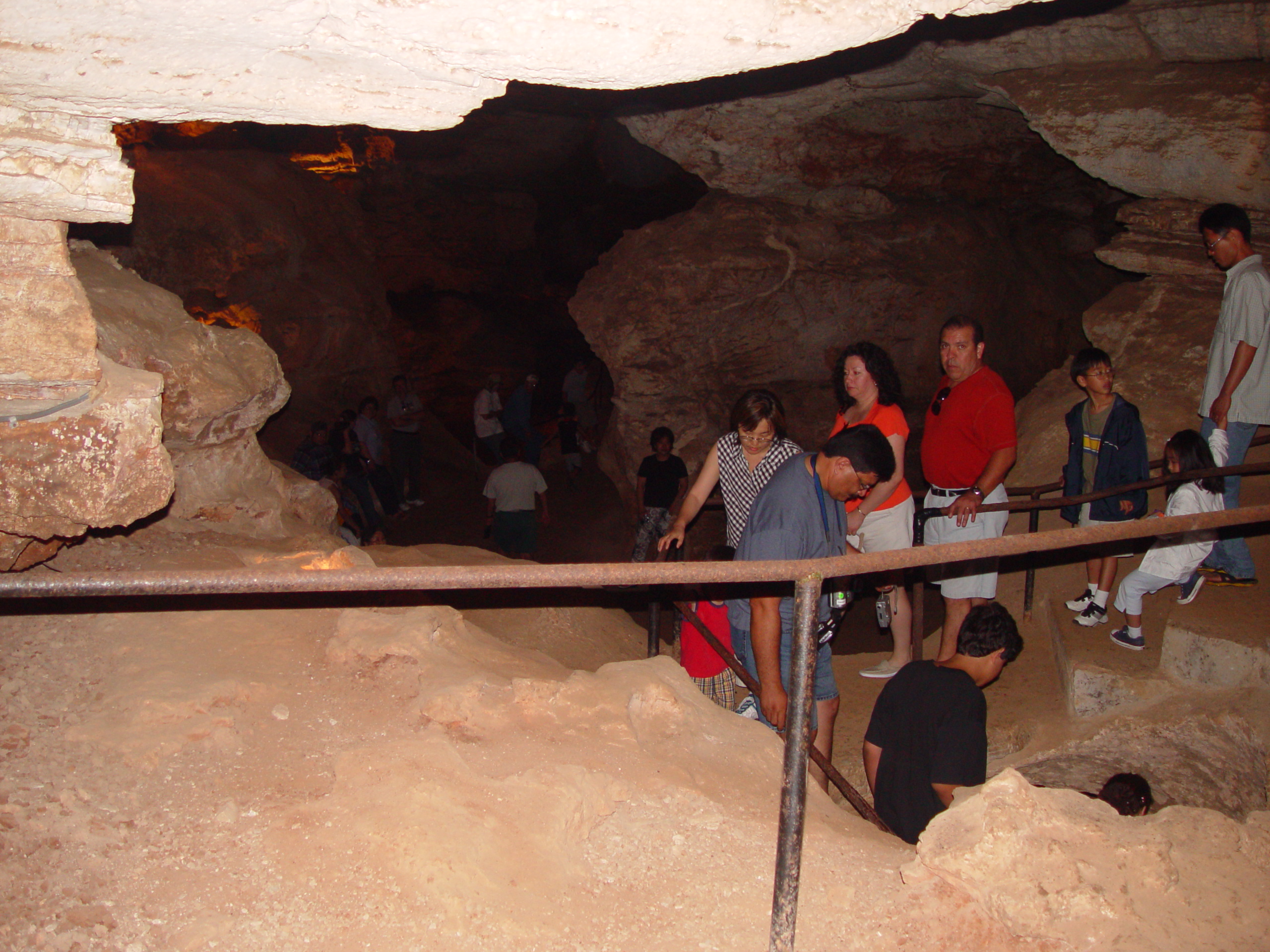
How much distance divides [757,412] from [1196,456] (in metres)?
2.08

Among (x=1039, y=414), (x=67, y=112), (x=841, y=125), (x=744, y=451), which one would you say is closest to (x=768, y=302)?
(x=841, y=125)

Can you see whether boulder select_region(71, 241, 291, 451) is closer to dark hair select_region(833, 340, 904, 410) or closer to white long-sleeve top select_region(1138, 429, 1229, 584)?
dark hair select_region(833, 340, 904, 410)

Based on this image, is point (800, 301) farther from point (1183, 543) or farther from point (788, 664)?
point (788, 664)

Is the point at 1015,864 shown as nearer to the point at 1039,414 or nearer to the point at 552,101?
the point at 1039,414

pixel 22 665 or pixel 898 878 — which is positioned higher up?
pixel 22 665

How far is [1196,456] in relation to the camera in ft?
13.1

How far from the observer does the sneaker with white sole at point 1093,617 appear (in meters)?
4.62

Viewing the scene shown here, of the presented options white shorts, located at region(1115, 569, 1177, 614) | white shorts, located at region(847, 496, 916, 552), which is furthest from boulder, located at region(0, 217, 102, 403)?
white shorts, located at region(1115, 569, 1177, 614)

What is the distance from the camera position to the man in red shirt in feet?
13.2

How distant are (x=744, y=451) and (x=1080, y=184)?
7.16 metres

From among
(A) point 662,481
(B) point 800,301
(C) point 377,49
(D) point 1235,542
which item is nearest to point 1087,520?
(D) point 1235,542

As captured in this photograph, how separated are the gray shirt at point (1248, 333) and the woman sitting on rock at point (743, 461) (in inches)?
90.4

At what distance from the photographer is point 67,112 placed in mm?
2170

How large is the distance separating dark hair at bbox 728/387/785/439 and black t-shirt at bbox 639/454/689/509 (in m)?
3.22
